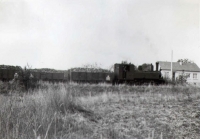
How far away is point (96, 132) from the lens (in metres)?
5.40

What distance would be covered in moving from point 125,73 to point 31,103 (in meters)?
15.5

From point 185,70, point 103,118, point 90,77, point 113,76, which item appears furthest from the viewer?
point 185,70

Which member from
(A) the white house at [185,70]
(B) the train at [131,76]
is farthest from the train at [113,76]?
(A) the white house at [185,70]

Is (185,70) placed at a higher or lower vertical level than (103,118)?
higher

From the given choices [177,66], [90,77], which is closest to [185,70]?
[177,66]

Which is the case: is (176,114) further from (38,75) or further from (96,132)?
(38,75)

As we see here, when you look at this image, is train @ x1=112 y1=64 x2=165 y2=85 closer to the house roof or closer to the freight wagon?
the freight wagon

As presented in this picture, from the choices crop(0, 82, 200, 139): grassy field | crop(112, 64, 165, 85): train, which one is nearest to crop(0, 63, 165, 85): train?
crop(112, 64, 165, 85): train

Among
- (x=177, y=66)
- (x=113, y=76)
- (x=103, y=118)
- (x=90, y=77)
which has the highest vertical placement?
(x=177, y=66)

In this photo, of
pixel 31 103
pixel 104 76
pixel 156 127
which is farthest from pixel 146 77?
pixel 31 103

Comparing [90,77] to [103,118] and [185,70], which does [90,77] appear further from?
[185,70]

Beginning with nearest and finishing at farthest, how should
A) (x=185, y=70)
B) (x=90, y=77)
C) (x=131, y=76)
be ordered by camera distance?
(x=131, y=76) → (x=90, y=77) → (x=185, y=70)

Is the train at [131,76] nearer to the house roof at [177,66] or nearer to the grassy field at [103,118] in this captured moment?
the grassy field at [103,118]

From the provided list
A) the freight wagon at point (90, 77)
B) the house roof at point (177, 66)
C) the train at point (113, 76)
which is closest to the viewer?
the train at point (113, 76)
